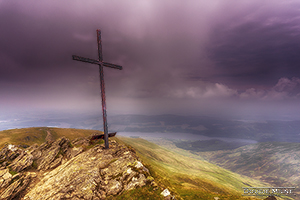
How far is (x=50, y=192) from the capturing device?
22.2m

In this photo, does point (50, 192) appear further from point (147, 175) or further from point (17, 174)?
point (147, 175)

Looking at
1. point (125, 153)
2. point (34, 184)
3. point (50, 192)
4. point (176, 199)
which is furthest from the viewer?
point (125, 153)

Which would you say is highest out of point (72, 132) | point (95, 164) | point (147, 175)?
point (95, 164)

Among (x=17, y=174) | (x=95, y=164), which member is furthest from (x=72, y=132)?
(x=95, y=164)

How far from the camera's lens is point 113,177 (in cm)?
2433

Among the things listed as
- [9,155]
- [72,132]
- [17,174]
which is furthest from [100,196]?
[72,132]

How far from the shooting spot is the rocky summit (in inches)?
864

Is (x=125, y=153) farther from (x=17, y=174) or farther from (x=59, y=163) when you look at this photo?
(x=17, y=174)

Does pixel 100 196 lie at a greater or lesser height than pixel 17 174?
lesser

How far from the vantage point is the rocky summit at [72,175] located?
72.0ft

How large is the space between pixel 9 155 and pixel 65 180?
24605 millimetres

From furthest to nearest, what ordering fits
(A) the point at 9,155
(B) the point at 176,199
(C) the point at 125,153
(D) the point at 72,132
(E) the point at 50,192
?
1. (D) the point at 72,132
2. (A) the point at 9,155
3. (C) the point at 125,153
4. (E) the point at 50,192
5. (B) the point at 176,199

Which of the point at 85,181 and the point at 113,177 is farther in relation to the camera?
the point at 113,177

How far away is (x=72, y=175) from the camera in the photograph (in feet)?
79.9
